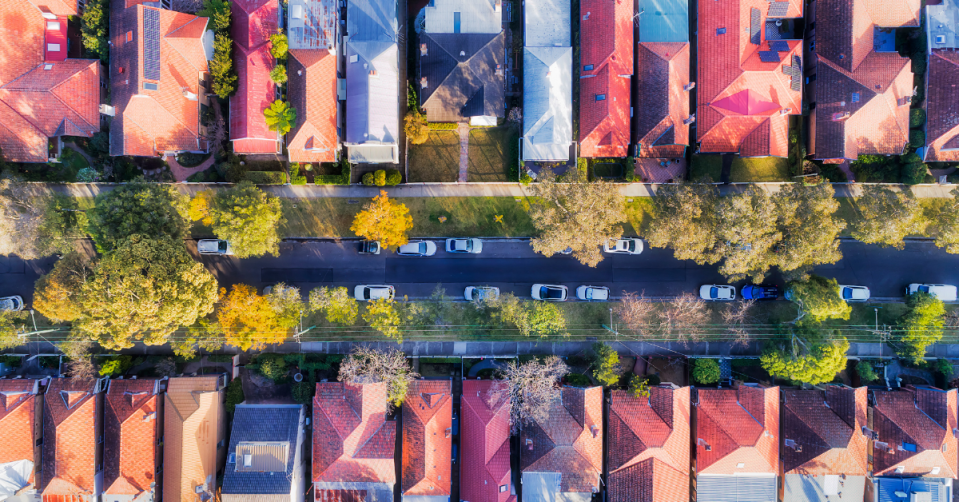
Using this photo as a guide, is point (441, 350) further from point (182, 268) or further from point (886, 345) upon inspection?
point (886, 345)

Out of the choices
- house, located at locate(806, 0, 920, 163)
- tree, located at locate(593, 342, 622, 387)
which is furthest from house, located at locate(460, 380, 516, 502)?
house, located at locate(806, 0, 920, 163)

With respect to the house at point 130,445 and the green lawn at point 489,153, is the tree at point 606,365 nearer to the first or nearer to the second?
the green lawn at point 489,153

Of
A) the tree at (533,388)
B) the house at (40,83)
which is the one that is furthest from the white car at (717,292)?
the house at (40,83)

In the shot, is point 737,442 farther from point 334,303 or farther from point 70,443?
point 70,443

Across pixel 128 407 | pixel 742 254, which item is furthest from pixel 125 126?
pixel 742 254

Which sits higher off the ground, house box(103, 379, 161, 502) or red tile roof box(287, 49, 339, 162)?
red tile roof box(287, 49, 339, 162)

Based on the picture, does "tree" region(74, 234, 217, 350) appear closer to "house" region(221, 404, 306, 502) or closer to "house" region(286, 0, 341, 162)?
"house" region(221, 404, 306, 502)

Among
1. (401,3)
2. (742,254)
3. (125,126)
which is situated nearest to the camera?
(742,254)

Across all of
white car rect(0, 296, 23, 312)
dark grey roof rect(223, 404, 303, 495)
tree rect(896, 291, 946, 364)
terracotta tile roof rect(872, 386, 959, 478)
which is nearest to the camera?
tree rect(896, 291, 946, 364)
